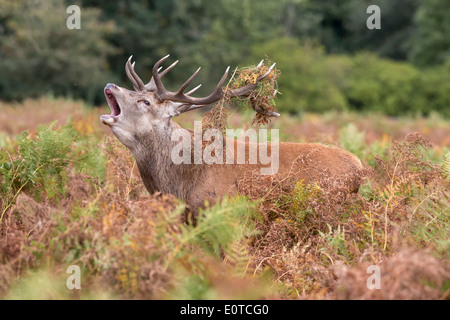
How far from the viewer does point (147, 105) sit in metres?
6.32

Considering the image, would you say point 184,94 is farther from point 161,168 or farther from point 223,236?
point 223,236

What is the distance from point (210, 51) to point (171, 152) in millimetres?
35521

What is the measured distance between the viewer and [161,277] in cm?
402

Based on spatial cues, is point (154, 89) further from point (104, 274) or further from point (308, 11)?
point (308, 11)

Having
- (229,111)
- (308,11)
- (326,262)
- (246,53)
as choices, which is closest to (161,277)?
(326,262)

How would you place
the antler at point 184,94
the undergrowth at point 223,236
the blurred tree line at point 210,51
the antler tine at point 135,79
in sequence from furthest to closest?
the blurred tree line at point 210,51 → the antler tine at point 135,79 → the antler at point 184,94 → the undergrowth at point 223,236

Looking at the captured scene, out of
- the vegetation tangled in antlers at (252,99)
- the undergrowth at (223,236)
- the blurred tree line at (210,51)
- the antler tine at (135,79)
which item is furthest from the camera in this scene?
the blurred tree line at (210,51)

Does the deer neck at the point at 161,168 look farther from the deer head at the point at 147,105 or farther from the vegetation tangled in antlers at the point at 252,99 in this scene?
the vegetation tangled in antlers at the point at 252,99

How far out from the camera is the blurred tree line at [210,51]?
3309cm

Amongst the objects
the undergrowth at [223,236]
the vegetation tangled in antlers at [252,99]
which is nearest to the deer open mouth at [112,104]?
the undergrowth at [223,236]

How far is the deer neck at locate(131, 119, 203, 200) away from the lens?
6.17 metres

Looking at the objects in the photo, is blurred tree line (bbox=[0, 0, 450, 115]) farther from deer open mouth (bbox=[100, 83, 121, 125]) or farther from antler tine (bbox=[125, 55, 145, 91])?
deer open mouth (bbox=[100, 83, 121, 125])

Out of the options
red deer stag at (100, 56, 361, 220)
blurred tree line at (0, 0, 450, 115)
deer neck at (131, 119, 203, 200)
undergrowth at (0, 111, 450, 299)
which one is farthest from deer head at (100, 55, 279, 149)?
blurred tree line at (0, 0, 450, 115)
